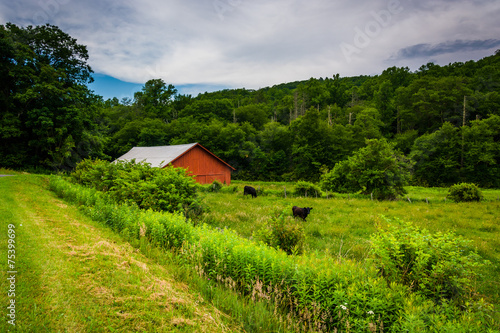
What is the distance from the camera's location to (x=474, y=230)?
13547 millimetres

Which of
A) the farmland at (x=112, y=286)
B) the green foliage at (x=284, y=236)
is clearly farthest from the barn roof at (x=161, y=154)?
the green foliage at (x=284, y=236)

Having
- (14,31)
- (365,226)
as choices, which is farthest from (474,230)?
(14,31)

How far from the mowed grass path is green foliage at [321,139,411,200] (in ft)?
89.2

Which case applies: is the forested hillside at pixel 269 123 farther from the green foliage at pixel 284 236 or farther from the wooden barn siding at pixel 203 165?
the green foliage at pixel 284 236

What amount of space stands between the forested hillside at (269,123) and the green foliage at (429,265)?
45.1 m

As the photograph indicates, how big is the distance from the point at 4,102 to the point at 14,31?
13070 millimetres

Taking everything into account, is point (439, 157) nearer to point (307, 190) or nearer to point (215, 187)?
point (307, 190)

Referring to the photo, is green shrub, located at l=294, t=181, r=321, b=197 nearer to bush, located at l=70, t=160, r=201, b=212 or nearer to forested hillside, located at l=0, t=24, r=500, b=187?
bush, located at l=70, t=160, r=201, b=212

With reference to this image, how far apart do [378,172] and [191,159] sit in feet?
92.2

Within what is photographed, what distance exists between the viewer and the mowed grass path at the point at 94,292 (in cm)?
382

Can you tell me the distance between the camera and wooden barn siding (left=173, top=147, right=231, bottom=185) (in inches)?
1636

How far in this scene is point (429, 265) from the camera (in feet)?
14.8

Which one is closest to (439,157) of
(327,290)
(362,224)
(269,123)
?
(269,123)

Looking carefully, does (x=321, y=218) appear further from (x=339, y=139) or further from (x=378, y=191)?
(x=339, y=139)
